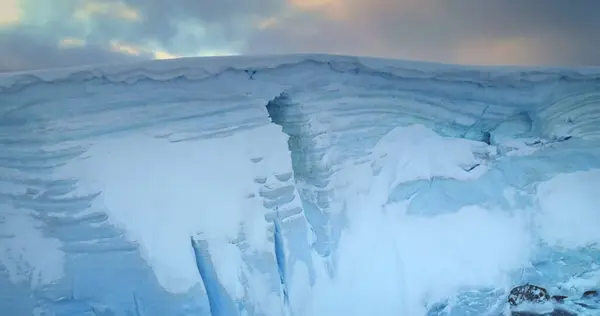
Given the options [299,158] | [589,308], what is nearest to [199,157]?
[299,158]

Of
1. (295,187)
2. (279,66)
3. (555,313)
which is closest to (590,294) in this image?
(555,313)

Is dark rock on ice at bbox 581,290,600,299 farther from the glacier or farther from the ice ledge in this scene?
the ice ledge

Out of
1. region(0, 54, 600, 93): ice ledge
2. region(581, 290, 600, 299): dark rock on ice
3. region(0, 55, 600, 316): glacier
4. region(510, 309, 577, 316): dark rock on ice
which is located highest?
region(0, 54, 600, 93): ice ledge

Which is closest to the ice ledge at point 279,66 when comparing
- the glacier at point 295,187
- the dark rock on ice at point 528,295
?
the glacier at point 295,187

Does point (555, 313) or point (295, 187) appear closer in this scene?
point (295, 187)

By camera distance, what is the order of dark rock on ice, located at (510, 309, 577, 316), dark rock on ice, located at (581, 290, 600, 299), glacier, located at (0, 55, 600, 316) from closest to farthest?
1. glacier, located at (0, 55, 600, 316)
2. dark rock on ice, located at (510, 309, 577, 316)
3. dark rock on ice, located at (581, 290, 600, 299)

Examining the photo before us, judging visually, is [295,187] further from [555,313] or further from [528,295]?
[555,313]

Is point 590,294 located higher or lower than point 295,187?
lower

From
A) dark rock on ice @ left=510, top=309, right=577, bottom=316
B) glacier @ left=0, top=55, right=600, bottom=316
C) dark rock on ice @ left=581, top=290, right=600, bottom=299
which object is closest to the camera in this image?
glacier @ left=0, top=55, right=600, bottom=316

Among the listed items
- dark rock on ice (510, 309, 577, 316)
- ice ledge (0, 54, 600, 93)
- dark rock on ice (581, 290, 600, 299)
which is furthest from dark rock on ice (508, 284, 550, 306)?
ice ledge (0, 54, 600, 93)
